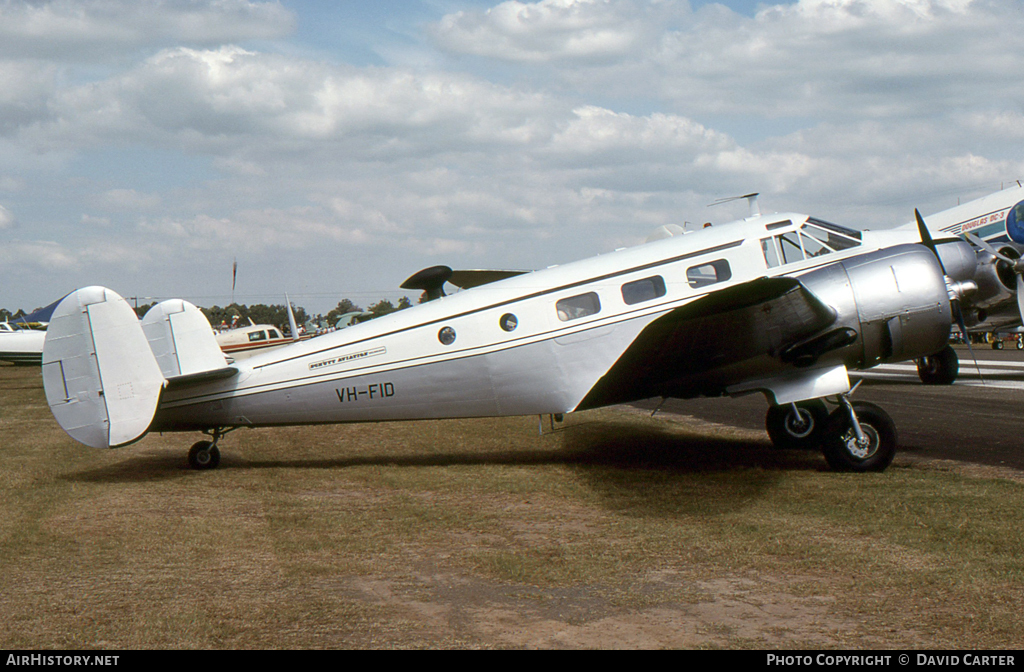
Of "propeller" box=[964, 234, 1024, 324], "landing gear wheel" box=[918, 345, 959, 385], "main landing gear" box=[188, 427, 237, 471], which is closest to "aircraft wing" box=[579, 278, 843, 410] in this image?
"propeller" box=[964, 234, 1024, 324]

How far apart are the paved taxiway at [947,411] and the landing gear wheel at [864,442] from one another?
155cm

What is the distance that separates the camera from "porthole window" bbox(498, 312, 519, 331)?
10.0 m

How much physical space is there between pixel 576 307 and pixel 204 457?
17.9 ft

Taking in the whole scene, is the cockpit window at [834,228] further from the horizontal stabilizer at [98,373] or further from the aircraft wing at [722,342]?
the horizontal stabilizer at [98,373]

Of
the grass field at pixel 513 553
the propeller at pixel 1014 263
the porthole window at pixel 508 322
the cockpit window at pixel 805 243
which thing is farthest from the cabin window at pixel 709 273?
the propeller at pixel 1014 263

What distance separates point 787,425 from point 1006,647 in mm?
7076

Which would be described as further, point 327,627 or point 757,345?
point 757,345

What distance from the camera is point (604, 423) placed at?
15.8 m

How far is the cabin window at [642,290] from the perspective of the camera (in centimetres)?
991

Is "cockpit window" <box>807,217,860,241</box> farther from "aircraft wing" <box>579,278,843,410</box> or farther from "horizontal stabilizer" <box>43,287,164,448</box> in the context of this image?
"horizontal stabilizer" <box>43,287,164,448</box>

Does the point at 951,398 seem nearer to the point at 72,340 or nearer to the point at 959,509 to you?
the point at 959,509

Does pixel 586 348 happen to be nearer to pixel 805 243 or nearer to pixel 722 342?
pixel 722 342

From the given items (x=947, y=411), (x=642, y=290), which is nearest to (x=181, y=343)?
(x=642, y=290)
